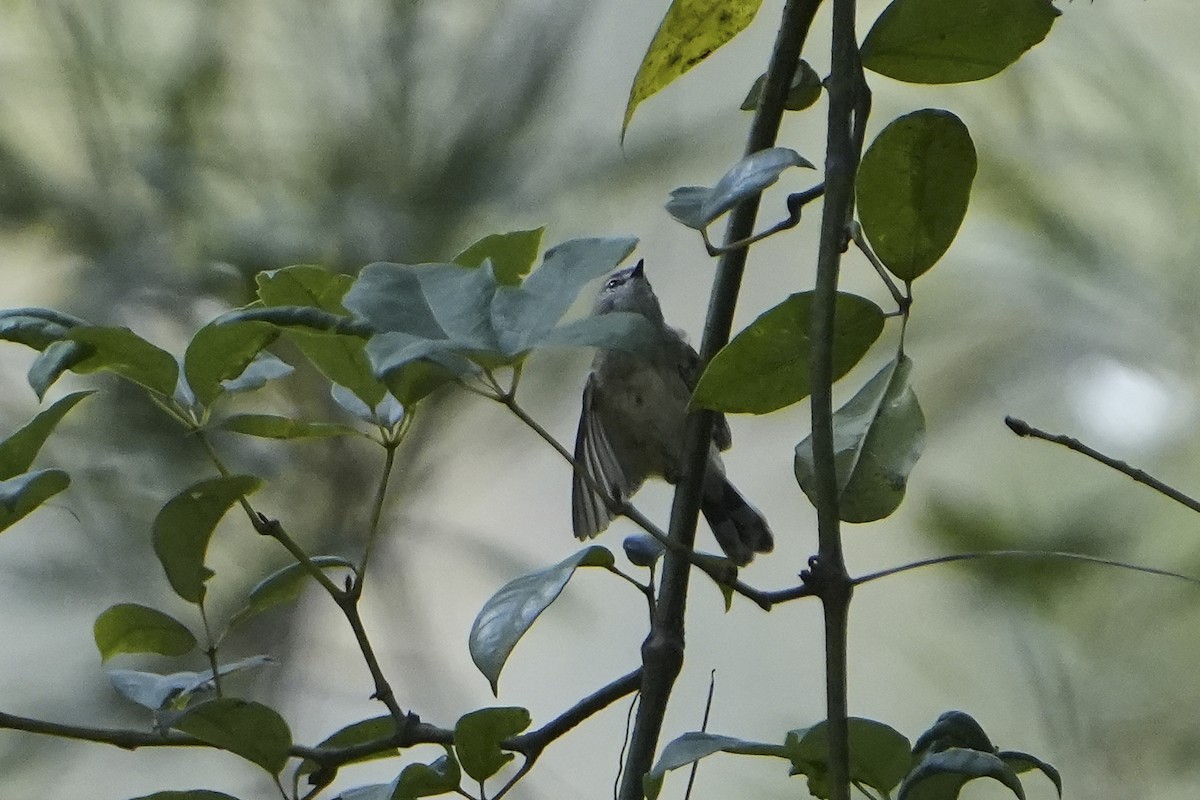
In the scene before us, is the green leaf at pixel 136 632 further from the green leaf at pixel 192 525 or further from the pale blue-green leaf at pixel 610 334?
the pale blue-green leaf at pixel 610 334

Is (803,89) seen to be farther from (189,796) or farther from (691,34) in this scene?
(189,796)

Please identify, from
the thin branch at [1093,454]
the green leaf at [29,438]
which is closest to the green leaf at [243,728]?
the green leaf at [29,438]

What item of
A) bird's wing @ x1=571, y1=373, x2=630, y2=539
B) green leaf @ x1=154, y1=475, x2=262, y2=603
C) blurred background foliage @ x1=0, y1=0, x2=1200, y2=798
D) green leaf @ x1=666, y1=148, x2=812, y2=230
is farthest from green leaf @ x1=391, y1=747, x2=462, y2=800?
blurred background foliage @ x1=0, y1=0, x2=1200, y2=798

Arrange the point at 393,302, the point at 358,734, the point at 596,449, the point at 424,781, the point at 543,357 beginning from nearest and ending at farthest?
1. the point at 393,302
2. the point at 424,781
3. the point at 358,734
4. the point at 596,449
5. the point at 543,357

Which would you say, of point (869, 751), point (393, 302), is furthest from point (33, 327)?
point (869, 751)

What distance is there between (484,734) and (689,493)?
13 centimetres

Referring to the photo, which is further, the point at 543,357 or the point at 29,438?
the point at 543,357

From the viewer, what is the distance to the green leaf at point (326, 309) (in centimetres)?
50

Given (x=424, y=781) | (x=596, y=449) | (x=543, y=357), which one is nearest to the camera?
(x=424, y=781)

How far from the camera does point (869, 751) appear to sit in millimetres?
525

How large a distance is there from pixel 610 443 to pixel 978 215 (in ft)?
1.97

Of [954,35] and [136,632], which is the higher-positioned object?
[954,35]

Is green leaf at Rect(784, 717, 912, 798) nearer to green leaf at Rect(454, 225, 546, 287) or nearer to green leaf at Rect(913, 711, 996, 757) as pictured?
green leaf at Rect(913, 711, 996, 757)

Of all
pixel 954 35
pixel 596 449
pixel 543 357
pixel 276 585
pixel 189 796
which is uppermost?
pixel 543 357
